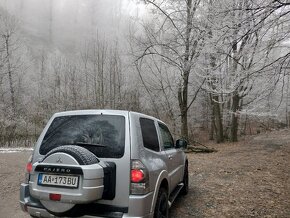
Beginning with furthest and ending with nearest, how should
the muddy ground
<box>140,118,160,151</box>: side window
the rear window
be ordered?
the muddy ground, <box>140,118,160,151</box>: side window, the rear window

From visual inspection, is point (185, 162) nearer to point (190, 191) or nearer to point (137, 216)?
point (190, 191)

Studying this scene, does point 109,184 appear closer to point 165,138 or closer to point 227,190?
point 165,138

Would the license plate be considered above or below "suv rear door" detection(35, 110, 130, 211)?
below

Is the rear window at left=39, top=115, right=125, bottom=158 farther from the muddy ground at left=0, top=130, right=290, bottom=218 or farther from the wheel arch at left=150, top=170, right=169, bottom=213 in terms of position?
the muddy ground at left=0, top=130, right=290, bottom=218

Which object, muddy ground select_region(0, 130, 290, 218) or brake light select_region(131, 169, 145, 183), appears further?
muddy ground select_region(0, 130, 290, 218)

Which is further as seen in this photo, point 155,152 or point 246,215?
point 246,215

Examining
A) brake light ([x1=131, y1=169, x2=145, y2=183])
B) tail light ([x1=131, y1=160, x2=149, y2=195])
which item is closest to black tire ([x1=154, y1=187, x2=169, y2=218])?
tail light ([x1=131, y1=160, x2=149, y2=195])

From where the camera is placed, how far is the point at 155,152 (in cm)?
426

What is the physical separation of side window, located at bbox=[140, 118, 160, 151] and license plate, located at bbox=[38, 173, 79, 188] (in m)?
1.09

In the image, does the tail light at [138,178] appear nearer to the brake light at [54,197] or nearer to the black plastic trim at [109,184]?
the black plastic trim at [109,184]

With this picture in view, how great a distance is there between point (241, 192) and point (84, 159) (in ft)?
15.9

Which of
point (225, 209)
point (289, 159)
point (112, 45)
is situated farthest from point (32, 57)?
point (225, 209)

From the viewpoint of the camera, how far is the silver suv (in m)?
3.29

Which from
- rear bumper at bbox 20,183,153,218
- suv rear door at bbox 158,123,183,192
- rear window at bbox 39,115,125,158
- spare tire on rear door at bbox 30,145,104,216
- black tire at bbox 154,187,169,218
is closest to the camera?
spare tire on rear door at bbox 30,145,104,216
